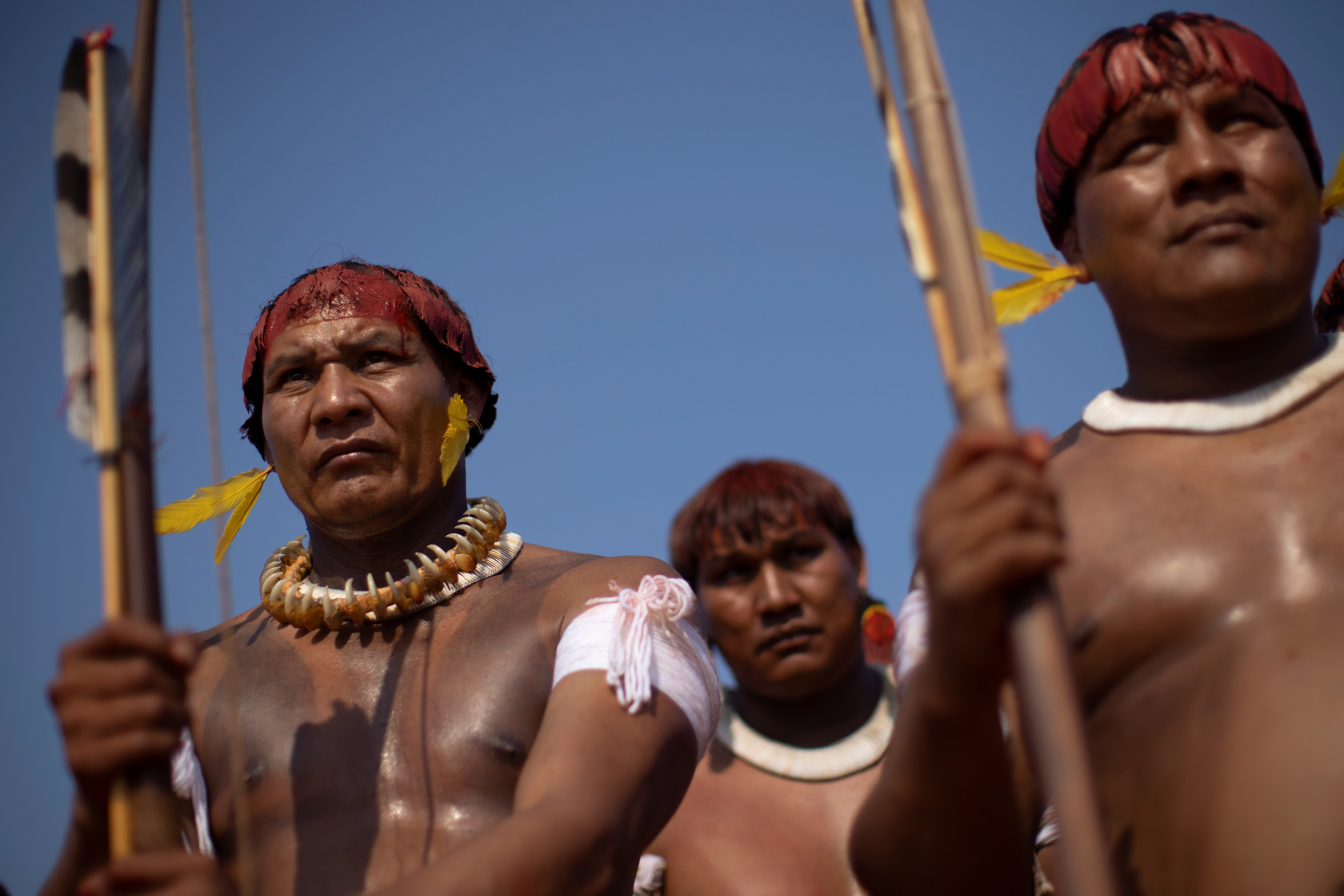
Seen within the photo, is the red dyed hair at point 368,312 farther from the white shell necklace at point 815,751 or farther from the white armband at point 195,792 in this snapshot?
the white shell necklace at point 815,751

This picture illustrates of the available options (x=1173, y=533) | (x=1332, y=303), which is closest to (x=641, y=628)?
(x=1173, y=533)

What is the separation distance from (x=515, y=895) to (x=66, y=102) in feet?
5.53

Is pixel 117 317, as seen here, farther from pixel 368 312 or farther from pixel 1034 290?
pixel 1034 290

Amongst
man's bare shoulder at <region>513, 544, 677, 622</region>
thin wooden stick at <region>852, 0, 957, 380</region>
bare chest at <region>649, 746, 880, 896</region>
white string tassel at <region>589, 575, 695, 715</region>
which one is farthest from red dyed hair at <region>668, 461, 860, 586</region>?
thin wooden stick at <region>852, 0, 957, 380</region>

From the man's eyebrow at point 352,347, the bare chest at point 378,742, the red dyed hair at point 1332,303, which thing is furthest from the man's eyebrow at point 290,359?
the red dyed hair at point 1332,303

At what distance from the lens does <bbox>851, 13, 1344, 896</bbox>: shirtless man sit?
1.98 metres

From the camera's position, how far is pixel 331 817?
9.81 feet

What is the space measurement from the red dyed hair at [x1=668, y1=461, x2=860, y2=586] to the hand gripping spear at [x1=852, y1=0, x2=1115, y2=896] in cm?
273

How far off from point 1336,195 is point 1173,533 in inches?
42.8

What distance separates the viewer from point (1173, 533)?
2508 mm

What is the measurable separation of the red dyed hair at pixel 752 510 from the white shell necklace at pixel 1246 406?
2.04 meters

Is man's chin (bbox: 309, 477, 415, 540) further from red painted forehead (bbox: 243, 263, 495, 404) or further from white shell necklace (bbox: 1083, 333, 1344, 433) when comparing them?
white shell necklace (bbox: 1083, 333, 1344, 433)

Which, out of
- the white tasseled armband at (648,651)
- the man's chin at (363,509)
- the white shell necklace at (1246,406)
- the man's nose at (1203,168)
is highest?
the man's nose at (1203,168)

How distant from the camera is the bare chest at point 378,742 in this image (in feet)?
9.58
